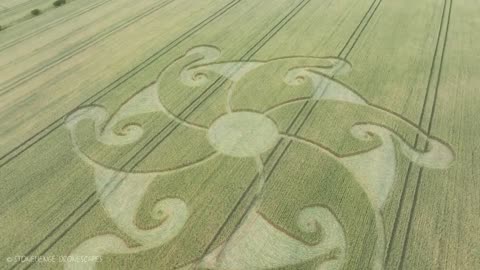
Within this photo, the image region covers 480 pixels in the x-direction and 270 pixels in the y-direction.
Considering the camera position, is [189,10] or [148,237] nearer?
[148,237]

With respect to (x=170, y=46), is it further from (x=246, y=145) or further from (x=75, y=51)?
(x=246, y=145)

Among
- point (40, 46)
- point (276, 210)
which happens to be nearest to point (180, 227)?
point (276, 210)

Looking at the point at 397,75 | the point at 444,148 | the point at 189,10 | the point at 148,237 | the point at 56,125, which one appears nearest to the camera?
the point at 148,237

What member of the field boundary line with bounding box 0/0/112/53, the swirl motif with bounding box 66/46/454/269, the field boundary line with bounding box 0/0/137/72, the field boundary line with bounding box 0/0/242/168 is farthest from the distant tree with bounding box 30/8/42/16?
the swirl motif with bounding box 66/46/454/269

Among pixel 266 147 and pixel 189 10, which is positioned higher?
pixel 189 10

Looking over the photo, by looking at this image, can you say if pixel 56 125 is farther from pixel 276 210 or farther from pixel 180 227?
pixel 276 210

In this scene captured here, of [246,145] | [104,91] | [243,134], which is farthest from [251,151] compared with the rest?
[104,91]
